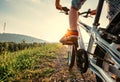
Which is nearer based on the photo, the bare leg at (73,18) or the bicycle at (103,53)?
the bicycle at (103,53)

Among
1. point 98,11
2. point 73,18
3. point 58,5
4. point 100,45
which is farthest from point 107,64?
point 58,5

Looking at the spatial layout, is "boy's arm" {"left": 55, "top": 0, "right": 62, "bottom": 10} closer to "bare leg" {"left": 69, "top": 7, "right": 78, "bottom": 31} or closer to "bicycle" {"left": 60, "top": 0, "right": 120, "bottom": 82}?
"bicycle" {"left": 60, "top": 0, "right": 120, "bottom": 82}

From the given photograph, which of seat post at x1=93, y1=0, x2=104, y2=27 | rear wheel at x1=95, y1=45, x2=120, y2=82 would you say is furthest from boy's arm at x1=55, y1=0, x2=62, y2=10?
rear wheel at x1=95, y1=45, x2=120, y2=82

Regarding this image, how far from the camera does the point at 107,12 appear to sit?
4.45m

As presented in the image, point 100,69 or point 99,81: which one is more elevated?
point 100,69

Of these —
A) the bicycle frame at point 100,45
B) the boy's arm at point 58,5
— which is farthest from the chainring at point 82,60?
the boy's arm at point 58,5

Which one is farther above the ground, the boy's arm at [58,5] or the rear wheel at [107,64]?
the boy's arm at [58,5]

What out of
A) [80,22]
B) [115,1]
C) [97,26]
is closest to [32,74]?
[80,22]

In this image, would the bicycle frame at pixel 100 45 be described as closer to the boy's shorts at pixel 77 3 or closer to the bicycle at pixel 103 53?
the bicycle at pixel 103 53

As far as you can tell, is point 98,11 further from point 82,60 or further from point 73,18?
point 82,60

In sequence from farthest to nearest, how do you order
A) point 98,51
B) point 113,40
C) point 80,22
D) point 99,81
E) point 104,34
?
point 80,22 < point 99,81 < point 98,51 < point 104,34 < point 113,40

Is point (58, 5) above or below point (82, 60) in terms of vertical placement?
above

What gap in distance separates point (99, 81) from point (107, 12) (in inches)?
43.7

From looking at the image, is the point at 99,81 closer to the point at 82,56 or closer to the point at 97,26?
the point at 82,56
